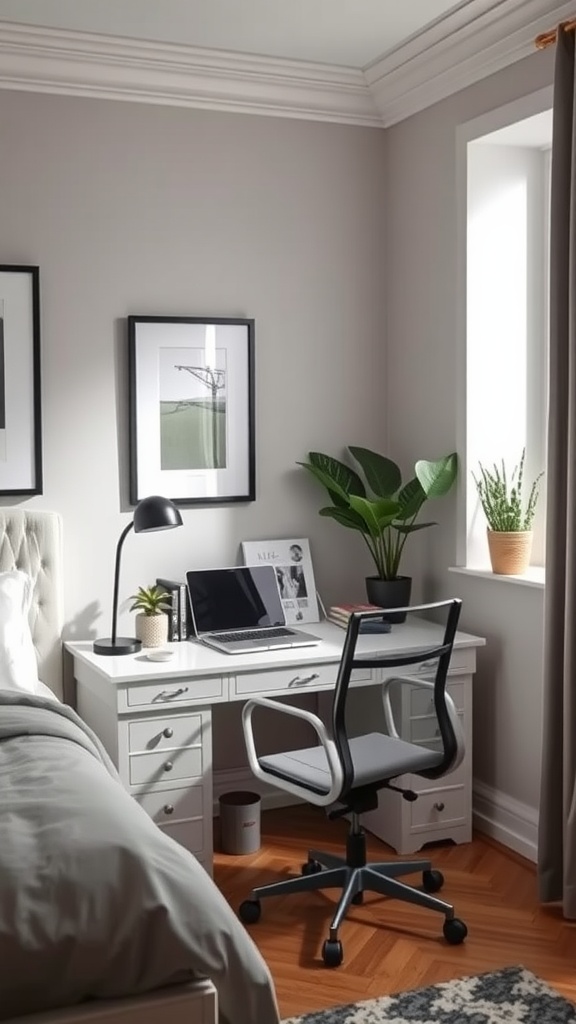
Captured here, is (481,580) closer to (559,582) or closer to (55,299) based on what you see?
(559,582)

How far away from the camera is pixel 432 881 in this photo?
339cm

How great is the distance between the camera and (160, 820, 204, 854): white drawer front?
340 cm

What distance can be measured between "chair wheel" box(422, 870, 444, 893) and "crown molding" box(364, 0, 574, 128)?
2.57 metres

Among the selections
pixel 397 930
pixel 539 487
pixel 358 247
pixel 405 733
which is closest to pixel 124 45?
pixel 358 247

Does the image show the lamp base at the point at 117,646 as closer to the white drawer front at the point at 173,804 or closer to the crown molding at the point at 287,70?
the white drawer front at the point at 173,804

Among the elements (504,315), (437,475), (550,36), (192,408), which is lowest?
(437,475)

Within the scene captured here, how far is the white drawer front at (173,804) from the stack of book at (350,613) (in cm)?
81

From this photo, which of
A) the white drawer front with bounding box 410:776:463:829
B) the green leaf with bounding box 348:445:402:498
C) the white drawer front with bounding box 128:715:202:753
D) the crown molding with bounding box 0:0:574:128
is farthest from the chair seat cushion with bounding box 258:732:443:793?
the crown molding with bounding box 0:0:574:128

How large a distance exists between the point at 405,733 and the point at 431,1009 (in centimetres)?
91

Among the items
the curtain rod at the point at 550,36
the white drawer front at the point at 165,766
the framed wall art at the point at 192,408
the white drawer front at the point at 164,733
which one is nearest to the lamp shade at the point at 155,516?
the framed wall art at the point at 192,408

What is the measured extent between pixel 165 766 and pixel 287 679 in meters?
0.47

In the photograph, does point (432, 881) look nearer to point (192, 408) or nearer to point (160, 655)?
point (160, 655)

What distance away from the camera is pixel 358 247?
14.3 ft

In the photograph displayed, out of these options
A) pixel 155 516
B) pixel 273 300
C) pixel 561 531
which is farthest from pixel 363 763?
pixel 273 300
